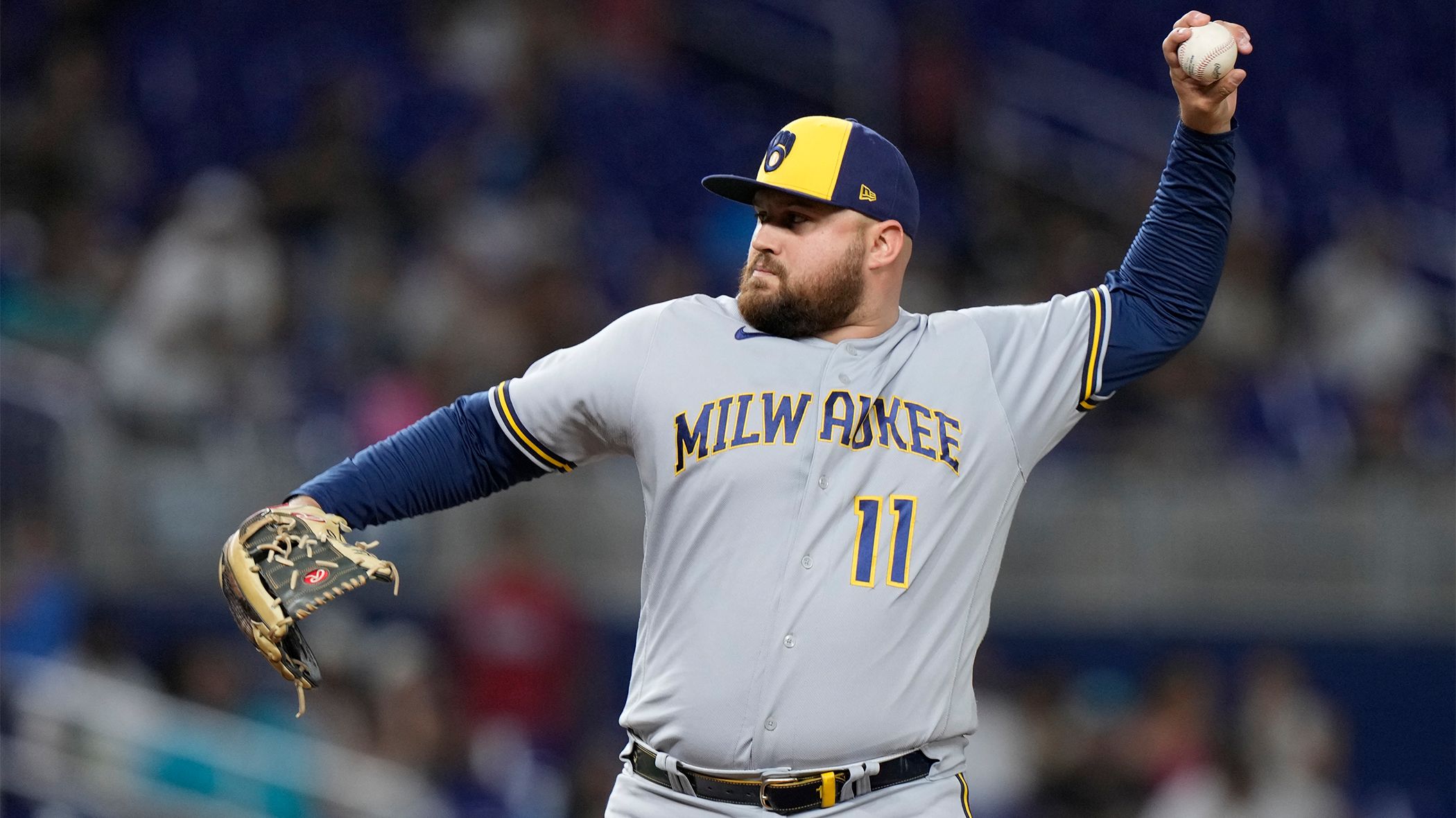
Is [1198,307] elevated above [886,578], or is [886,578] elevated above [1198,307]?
[1198,307]

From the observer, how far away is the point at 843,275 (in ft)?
11.6

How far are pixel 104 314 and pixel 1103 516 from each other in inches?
170

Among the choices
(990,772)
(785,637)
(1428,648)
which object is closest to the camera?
(785,637)

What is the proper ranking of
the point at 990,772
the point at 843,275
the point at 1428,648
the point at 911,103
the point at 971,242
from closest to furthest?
the point at 843,275 → the point at 990,772 → the point at 1428,648 → the point at 971,242 → the point at 911,103

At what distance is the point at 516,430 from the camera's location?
3559 mm

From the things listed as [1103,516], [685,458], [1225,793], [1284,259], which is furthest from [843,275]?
[1284,259]

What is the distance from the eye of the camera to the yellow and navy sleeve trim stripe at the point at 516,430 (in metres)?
3.56

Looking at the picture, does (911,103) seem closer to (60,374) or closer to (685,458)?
(60,374)

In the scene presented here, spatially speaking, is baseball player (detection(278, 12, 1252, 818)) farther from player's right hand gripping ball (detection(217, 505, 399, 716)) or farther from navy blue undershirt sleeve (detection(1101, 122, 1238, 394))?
player's right hand gripping ball (detection(217, 505, 399, 716))

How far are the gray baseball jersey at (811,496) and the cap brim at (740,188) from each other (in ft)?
0.72

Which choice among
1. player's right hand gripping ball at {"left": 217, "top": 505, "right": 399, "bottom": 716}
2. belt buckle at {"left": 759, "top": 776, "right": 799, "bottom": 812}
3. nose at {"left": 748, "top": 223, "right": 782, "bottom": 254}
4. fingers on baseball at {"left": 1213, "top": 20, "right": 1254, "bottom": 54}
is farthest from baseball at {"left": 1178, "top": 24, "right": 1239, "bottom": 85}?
player's right hand gripping ball at {"left": 217, "top": 505, "right": 399, "bottom": 716}

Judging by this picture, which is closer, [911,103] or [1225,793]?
[1225,793]

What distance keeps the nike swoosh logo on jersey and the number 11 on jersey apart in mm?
374

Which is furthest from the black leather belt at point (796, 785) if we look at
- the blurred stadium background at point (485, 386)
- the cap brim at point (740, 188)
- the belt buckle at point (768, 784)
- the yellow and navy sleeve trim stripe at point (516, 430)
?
the blurred stadium background at point (485, 386)
